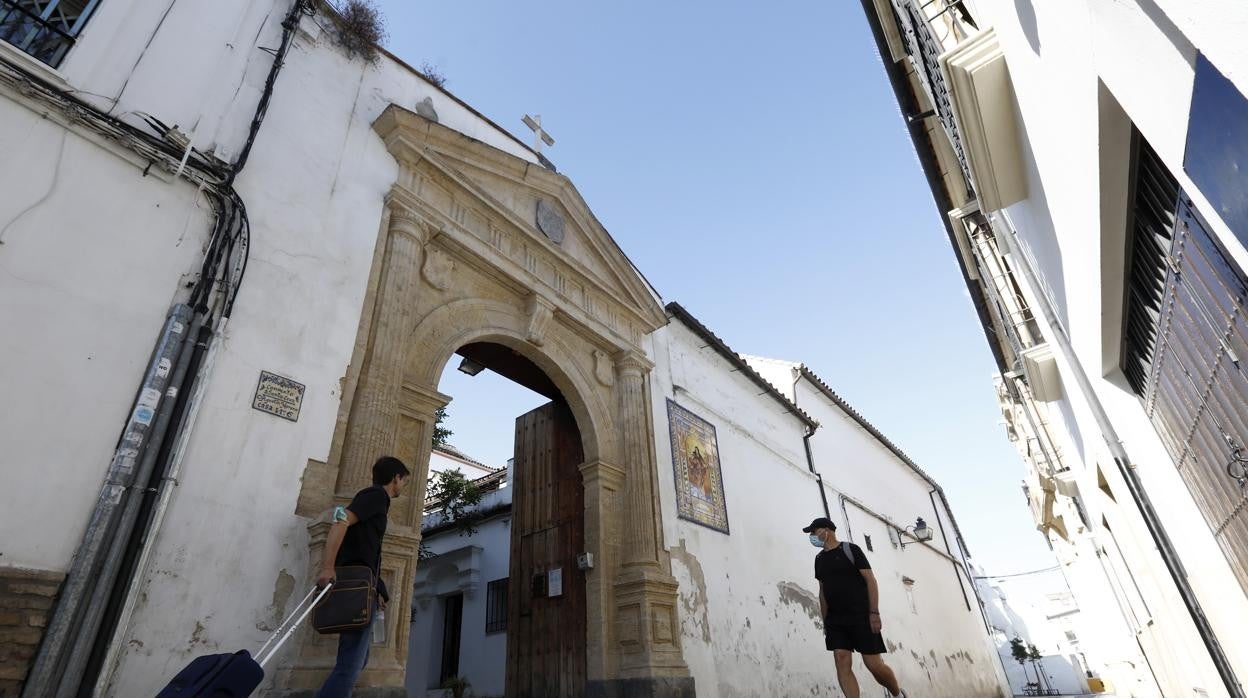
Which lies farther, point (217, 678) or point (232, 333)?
point (232, 333)

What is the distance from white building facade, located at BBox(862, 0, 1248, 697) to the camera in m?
1.69

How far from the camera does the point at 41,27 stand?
3.68 m

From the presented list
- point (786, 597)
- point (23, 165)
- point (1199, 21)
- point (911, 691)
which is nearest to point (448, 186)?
point (23, 165)

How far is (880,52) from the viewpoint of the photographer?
6.22m

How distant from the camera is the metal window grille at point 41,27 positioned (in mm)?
3596

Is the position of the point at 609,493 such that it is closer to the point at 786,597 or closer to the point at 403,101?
the point at 786,597

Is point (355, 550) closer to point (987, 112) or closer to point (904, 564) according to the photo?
point (987, 112)

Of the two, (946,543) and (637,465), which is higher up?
(946,543)

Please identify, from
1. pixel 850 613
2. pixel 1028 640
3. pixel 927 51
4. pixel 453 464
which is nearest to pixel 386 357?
pixel 850 613

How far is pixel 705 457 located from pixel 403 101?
17.8 ft

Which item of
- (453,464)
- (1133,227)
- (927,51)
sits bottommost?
(1133,227)

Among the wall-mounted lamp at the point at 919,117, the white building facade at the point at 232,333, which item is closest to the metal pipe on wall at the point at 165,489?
the white building facade at the point at 232,333

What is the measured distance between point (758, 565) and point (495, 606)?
4.79 meters

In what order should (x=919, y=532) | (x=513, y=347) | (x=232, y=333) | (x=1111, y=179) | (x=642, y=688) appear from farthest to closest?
(x=919, y=532) < (x=513, y=347) < (x=642, y=688) < (x=232, y=333) < (x=1111, y=179)
